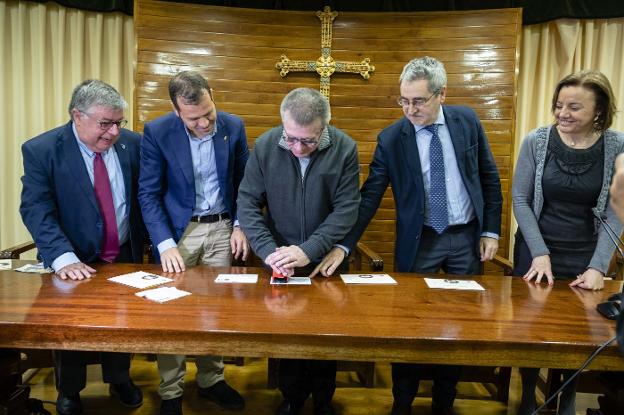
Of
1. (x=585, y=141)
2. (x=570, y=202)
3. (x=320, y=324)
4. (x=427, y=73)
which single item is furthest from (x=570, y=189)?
(x=320, y=324)

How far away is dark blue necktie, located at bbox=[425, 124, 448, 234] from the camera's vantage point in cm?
228

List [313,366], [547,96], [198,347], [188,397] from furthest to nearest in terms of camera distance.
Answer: [547,96]
[188,397]
[313,366]
[198,347]

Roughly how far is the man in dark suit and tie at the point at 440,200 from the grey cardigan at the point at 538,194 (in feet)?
0.52

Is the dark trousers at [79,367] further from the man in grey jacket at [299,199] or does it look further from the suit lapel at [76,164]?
the man in grey jacket at [299,199]

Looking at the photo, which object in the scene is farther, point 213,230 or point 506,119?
point 506,119

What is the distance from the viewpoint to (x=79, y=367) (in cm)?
239

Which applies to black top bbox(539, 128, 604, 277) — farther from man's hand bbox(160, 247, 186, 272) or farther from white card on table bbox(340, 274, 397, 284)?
man's hand bbox(160, 247, 186, 272)

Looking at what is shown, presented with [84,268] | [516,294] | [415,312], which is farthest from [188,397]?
[516,294]

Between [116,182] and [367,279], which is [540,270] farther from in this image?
[116,182]

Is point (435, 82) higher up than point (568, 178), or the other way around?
point (435, 82)

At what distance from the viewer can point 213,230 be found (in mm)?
2508

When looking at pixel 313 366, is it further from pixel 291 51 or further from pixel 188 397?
pixel 291 51

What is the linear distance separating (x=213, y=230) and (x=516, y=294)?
4.77 ft

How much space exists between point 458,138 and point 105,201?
1.68 meters
